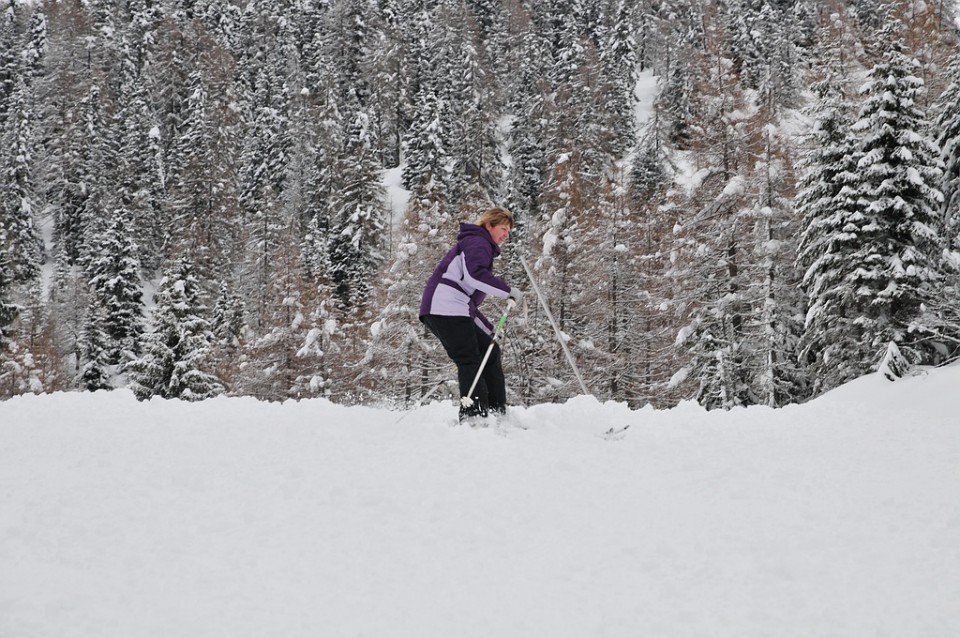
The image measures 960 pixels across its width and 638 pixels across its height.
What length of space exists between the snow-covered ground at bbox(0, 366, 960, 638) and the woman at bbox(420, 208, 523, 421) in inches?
20.2

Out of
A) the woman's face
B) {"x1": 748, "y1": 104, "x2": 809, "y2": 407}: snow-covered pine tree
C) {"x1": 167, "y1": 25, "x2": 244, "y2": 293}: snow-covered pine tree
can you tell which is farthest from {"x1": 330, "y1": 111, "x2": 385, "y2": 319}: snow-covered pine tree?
the woman's face

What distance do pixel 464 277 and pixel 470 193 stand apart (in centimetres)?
2176

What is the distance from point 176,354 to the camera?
24984mm

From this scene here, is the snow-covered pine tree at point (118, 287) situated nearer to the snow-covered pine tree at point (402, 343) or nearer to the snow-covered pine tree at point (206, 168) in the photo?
the snow-covered pine tree at point (206, 168)

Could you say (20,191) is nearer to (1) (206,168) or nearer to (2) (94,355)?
(1) (206,168)

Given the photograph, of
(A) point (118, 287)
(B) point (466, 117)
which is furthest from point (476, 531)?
(B) point (466, 117)

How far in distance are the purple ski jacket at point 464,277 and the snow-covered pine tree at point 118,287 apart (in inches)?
1541

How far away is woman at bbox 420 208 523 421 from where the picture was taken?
19.2 feet

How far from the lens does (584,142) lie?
3039 cm

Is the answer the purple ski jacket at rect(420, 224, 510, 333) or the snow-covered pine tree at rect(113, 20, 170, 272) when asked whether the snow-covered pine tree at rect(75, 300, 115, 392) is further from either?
the purple ski jacket at rect(420, 224, 510, 333)

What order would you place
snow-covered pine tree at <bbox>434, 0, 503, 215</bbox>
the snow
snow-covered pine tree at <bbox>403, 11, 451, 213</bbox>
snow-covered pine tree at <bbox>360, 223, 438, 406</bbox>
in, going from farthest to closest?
the snow, snow-covered pine tree at <bbox>434, 0, 503, 215</bbox>, snow-covered pine tree at <bbox>403, 11, 451, 213</bbox>, snow-covered pine tree at <bbox>360, 223, 438, 406</bbox>

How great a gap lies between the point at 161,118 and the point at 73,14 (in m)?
18.0

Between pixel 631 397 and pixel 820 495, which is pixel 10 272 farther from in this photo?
pixel 820 495

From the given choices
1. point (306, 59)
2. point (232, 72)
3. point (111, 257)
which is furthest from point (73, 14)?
point (111, 257)
